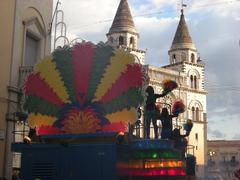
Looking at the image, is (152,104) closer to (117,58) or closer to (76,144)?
(117,58)

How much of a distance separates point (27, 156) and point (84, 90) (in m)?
1.63

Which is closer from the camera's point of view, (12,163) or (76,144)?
(76,144)

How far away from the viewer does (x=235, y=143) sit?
9938cm

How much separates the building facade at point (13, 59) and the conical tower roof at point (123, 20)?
50177mm

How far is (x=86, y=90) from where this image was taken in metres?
9.46

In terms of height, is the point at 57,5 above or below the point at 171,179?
above

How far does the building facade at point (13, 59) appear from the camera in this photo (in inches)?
647

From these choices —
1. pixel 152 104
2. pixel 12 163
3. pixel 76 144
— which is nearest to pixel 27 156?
pixel 76 144

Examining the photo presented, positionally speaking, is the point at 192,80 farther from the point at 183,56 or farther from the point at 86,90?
the point at 86,90

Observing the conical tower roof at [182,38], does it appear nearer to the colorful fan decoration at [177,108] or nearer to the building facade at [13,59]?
the building facade at [13,59]

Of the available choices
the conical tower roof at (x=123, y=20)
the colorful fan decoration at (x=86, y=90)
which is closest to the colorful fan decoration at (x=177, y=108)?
the colorful fan decoration at (x=86, y=90)

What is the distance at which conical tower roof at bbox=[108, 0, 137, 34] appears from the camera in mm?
69062

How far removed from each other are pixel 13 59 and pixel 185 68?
57.7 metres

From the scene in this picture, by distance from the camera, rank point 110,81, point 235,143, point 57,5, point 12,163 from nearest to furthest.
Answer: point 110,81 → point 12,163 → point 57,5 → point 235,143
